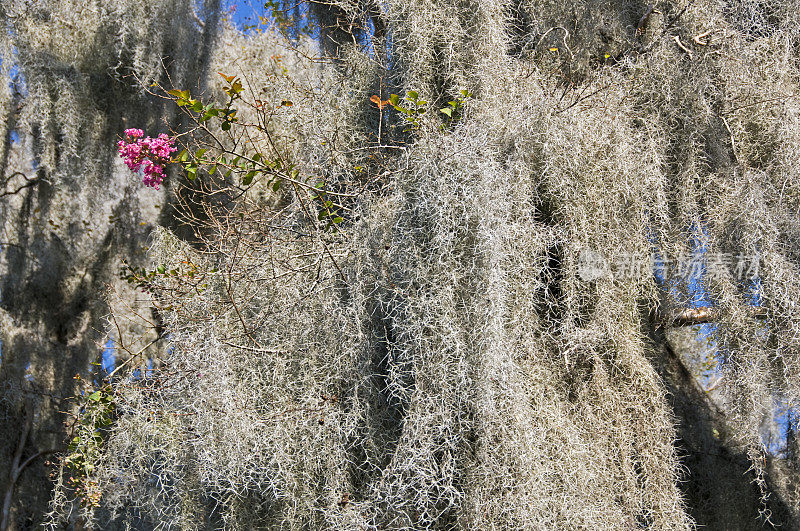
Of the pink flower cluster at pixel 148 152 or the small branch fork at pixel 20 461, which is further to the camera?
the small branch fork at pixel 20 461

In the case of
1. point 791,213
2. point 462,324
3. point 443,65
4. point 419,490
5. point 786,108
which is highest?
point 443,65

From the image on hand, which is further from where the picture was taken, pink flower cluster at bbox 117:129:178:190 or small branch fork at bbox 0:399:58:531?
small branch fork at bbox 0:399:58:531

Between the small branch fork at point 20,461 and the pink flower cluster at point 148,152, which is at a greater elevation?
the pink flower cluster at point 148,152

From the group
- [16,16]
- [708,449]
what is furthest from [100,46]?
[708,449]

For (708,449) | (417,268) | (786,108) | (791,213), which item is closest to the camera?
(417,268)

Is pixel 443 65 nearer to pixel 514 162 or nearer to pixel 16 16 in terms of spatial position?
pixel 514 162

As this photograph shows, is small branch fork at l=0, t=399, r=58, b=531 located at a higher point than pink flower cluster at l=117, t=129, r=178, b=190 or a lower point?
lower

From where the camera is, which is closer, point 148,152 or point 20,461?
point 148,152

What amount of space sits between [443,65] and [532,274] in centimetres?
90

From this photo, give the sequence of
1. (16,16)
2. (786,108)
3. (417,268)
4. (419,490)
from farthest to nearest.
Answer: (16,16)
(786,108)
(417,268)
(419,490)

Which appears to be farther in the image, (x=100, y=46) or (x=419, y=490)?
(x=100, y=46)

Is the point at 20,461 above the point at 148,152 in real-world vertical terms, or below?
below

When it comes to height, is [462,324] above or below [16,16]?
below

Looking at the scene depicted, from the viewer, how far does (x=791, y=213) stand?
2467 mm
